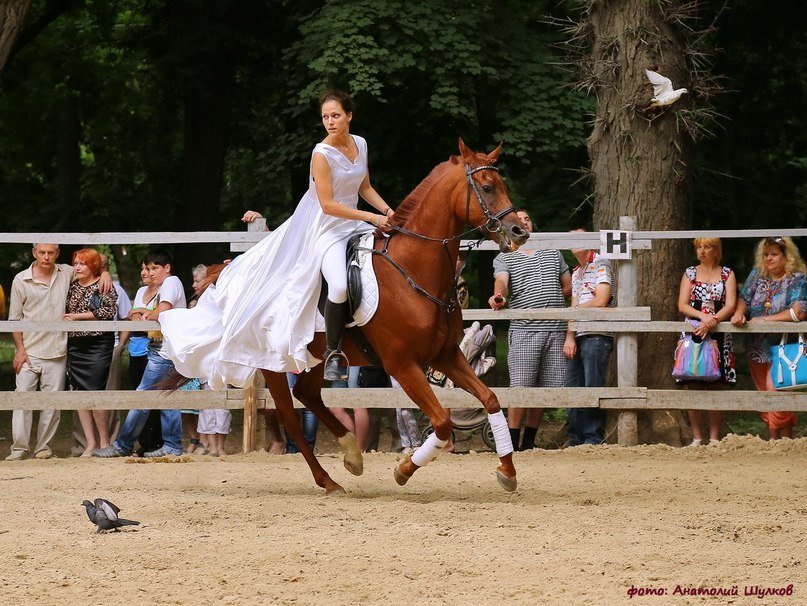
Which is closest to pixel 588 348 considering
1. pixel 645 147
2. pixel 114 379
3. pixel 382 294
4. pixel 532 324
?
pixel 532 324

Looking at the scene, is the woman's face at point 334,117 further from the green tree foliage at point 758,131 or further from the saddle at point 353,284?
the green tree foliage at point 758,131

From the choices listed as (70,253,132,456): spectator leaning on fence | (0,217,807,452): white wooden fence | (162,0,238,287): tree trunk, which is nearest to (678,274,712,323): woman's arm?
(0,217,807,452): white wooden fence

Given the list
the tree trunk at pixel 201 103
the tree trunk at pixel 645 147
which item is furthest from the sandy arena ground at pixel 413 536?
the tree trunk at pixel 201 103

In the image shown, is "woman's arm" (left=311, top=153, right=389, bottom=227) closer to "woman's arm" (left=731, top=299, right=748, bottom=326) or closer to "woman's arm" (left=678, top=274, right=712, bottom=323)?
"woman's arm" (left=678, top=274, right=712, bottom=323)

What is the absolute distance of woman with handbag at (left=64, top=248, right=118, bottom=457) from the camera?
1061 cm

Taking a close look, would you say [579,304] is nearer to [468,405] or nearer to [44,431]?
[468,405]

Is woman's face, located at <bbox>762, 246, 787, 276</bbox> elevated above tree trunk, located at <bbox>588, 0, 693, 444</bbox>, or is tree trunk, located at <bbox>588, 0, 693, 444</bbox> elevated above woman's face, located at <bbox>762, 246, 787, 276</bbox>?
tree trunk, located at <bbox>588, 0, 693, 444</bbox>

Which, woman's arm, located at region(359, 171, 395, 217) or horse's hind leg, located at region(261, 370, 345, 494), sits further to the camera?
horse's hind leg, located at region(261, 370, 345, 494)

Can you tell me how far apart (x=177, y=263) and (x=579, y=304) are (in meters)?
7.96

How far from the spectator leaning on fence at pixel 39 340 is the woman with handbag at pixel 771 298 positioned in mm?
6158

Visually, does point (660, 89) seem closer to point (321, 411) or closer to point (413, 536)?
point (321, 411)

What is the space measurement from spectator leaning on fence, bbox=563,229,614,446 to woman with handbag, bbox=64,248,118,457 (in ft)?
14.2

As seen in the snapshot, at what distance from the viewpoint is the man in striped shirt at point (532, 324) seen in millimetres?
10328

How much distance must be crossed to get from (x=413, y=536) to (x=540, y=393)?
428 centimetres
